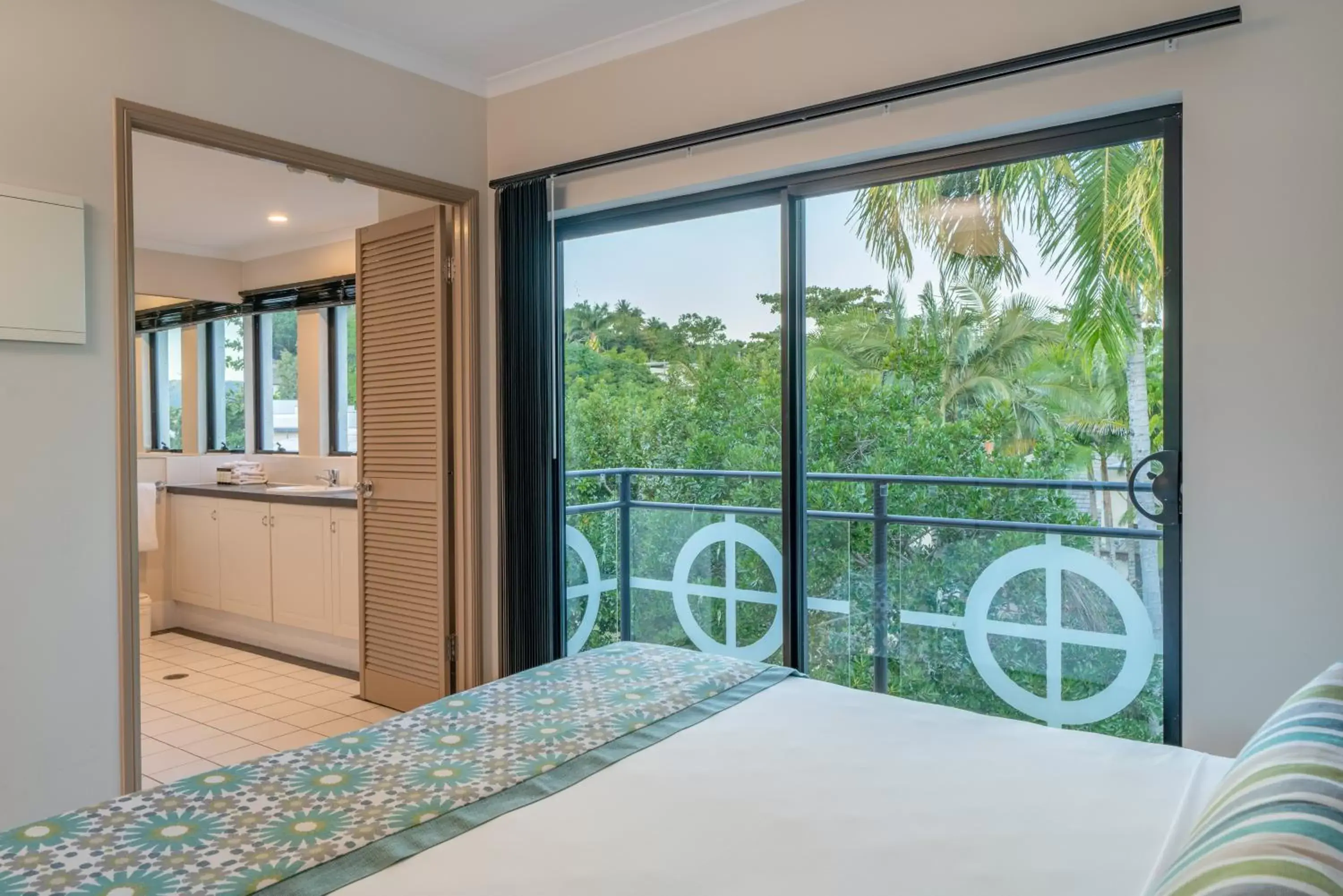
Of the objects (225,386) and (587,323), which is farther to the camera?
(225,386)

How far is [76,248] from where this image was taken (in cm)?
252

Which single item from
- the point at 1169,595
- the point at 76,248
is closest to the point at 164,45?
the point at 76,248

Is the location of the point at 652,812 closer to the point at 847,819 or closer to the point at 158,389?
the point at 847,819

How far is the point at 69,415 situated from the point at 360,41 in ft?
5.61

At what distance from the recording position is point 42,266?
2445 millimetres

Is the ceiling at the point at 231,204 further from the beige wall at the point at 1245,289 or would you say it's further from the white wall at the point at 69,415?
the beige wall at the point at 1245,289

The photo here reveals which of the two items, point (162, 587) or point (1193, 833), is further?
point (162, 587)

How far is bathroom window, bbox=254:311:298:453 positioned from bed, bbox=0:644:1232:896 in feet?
16.3

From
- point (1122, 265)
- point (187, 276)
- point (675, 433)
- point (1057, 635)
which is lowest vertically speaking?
point (1057, 635)

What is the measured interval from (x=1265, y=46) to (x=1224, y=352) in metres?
0.76

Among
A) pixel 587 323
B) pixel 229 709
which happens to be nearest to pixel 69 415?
pixel 587 323

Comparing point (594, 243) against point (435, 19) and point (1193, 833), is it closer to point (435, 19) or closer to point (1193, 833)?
point (435, 19)

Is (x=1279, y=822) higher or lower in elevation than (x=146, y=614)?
higher

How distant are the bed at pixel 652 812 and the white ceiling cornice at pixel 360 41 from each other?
249 cm
